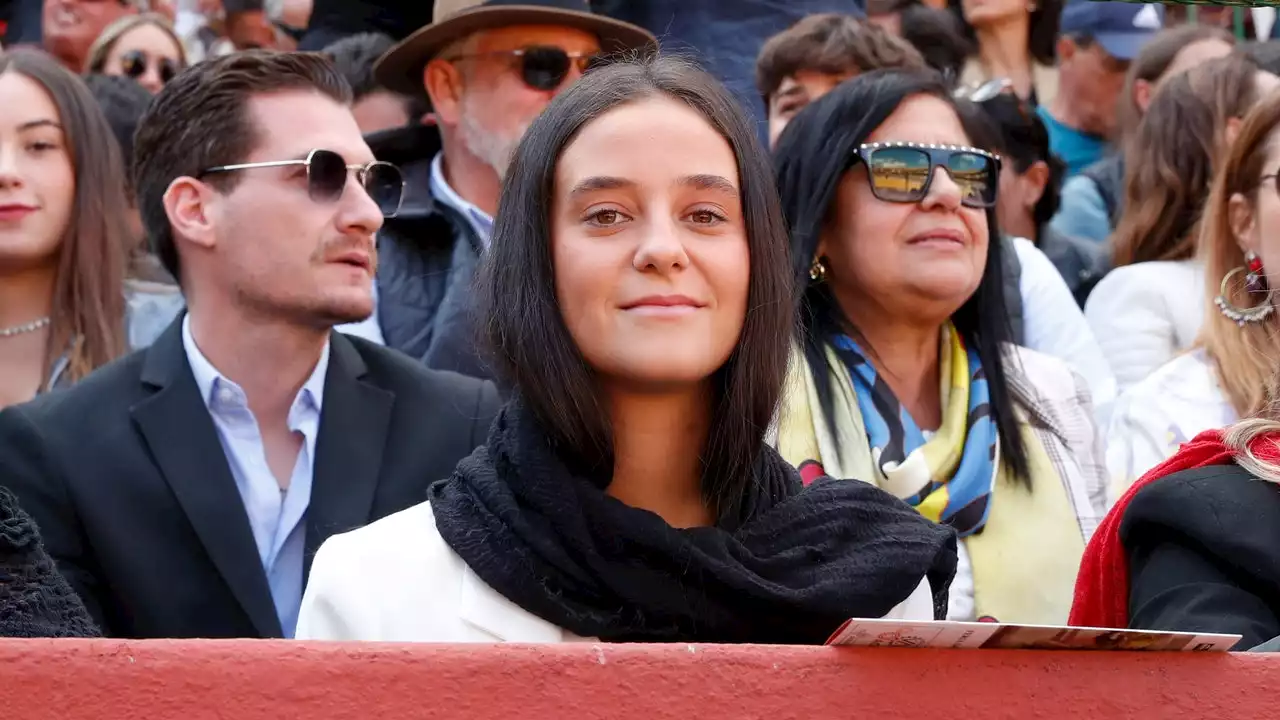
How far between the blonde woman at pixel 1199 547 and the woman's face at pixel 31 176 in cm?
304

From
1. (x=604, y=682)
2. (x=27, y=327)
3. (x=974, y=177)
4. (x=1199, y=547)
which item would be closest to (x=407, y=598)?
(x=604, y=682)

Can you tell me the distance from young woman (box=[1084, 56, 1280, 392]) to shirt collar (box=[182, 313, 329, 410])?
6.71ft

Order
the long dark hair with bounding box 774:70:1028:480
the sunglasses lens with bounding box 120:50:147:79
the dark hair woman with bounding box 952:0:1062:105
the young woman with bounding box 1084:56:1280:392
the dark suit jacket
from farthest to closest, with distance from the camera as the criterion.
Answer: the dark hair woman with bounding box 952:0:1062:105 < the sunglasses lens with bounding box 120:50:147:79 < the young woman with bounding box 1084:56:1280:392 < the long dark hair with bounding box 774:70:1028:480 < the dark suit jacket

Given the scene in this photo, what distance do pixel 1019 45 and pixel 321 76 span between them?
3.30 meters

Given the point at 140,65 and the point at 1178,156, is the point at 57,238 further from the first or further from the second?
the point at 1178,156

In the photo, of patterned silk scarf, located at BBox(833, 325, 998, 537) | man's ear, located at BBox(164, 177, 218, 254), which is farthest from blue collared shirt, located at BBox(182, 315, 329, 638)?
patterned silk scarf, located at BBox(833, 325, 998, 537)

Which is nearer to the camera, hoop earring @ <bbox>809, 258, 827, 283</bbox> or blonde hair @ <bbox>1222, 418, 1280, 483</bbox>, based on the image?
blonde hair @ <bbox>1222, 418, 1280, 483</bbox>

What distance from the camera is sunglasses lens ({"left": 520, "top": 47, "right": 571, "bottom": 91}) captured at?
512 centimetres

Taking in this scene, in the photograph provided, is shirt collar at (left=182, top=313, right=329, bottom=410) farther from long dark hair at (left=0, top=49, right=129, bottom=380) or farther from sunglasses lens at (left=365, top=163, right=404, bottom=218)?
long dark hair at (left=0, top=49, right=129, bottom=380)

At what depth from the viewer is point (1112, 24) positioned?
700 cm

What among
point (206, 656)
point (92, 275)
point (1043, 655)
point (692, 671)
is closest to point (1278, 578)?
point (1043, 655)

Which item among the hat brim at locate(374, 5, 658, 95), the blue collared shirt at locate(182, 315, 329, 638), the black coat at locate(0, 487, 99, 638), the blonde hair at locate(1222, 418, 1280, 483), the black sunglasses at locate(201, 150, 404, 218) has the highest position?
the hat brim at locate(374, 5, 658, 95)

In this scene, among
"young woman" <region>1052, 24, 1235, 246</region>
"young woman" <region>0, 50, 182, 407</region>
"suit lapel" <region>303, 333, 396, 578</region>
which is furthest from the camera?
"young woman" <region>1052, 24, 1235, 246</region>

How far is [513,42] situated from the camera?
5.18 metres
